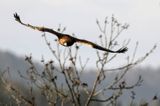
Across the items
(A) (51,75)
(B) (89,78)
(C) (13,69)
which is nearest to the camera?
(A) (51,75)

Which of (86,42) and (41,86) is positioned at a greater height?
(86,42)

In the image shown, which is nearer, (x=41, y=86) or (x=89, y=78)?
(x=41, y=86)

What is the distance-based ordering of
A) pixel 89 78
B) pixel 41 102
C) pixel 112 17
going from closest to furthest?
pixel 112 17, pixel 41 102, pixel 89 78

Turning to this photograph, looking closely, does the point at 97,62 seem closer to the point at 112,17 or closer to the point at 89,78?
the point at 112,17

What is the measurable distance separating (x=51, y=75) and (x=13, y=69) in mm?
157482

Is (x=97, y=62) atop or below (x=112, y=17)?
below

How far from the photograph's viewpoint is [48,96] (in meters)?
12.0

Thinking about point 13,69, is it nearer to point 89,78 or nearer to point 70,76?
point 89,78

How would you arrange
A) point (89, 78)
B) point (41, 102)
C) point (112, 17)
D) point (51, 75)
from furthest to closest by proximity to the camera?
point (89, 78)
point (41, 102)
point (112, 17)
point (51, 75)

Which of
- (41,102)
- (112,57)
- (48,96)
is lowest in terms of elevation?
(41,102)

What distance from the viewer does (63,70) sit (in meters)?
11.8

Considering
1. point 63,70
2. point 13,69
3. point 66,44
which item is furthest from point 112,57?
point 13,69

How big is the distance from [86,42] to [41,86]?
2.24m

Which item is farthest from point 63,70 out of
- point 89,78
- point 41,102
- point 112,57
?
point 89,78
